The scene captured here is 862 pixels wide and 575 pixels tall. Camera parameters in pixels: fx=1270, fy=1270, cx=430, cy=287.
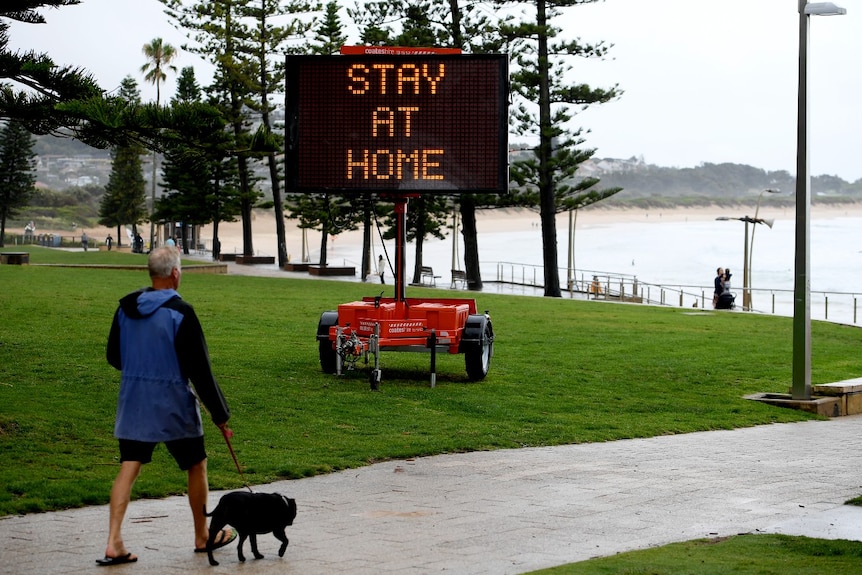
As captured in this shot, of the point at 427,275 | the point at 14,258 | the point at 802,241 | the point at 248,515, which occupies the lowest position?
the point at 427,275

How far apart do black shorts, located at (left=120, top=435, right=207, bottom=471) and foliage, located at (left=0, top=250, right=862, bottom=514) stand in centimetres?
166

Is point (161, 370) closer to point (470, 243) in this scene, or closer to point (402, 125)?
point (402, 125)

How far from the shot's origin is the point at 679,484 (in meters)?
9.09

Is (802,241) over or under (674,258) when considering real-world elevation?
over

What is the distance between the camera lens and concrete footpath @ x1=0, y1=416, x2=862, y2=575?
6.29 metres

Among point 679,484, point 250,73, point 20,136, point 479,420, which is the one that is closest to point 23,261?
point 250,73

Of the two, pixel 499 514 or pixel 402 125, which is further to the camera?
pixel 402 125

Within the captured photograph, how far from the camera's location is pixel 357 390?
1372 centimetres

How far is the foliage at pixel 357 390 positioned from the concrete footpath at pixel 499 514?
0.60m

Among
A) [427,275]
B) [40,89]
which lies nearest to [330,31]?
[427,275]

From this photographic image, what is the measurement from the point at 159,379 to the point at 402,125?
8.14 metres

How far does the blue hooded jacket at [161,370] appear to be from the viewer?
241 inches

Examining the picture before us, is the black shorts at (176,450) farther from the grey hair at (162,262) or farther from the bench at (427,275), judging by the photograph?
the bench at (427,275)

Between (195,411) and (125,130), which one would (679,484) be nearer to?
(195,411)
